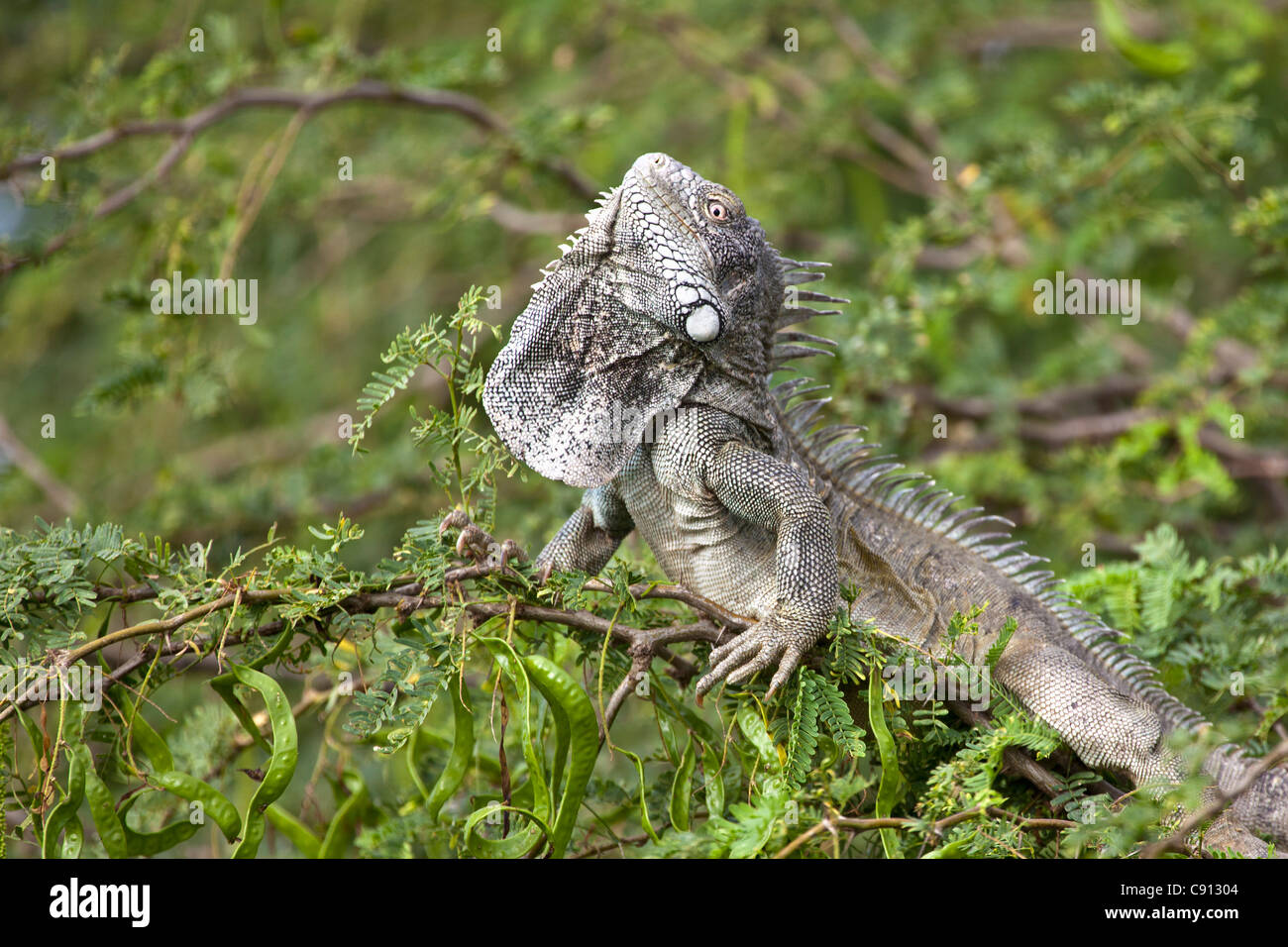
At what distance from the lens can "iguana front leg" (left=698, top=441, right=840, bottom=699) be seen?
3.86 meters

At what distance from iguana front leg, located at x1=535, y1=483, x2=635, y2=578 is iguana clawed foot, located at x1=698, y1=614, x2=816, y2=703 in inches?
40.3

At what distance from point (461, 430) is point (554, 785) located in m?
1.14

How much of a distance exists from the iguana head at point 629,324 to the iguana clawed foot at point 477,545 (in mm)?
463

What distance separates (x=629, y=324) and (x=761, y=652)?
4.64 feet

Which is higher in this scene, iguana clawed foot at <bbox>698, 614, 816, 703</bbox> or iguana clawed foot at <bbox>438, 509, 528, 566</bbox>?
iguana clawed foot at <bbox>438, 509, 528, 566</bbox>

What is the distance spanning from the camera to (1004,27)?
11391 millimetres

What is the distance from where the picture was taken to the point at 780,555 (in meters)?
4.14
